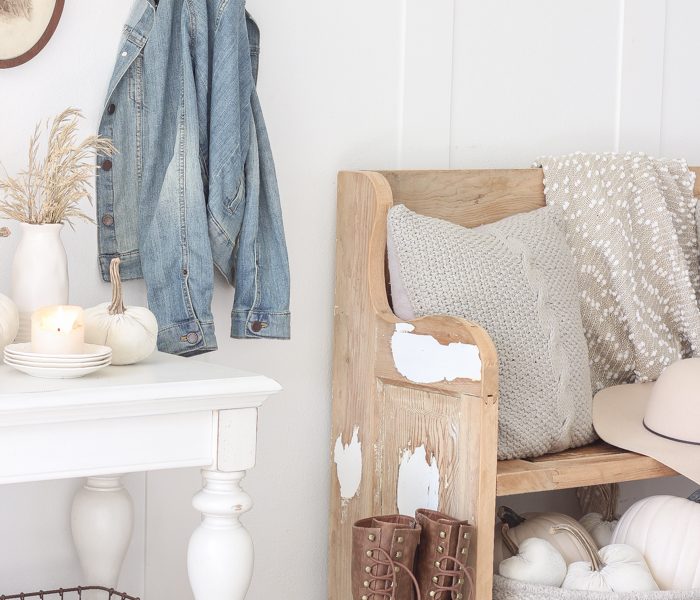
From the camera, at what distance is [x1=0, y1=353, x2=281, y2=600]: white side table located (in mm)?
1321

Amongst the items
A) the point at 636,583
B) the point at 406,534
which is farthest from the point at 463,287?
the point at 636,583

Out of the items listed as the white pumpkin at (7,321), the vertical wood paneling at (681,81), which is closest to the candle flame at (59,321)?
the white pumpkin at (7,321)

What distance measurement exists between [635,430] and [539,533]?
12.0 inches

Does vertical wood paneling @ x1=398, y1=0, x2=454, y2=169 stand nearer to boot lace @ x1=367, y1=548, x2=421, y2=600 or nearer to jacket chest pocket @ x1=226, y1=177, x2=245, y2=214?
jacket chest pocket @ x1=226, y1=177, x2=245, y2=214

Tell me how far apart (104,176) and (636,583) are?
1217 millimetres

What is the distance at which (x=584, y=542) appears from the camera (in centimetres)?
195

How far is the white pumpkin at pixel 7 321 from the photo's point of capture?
1.52 meters

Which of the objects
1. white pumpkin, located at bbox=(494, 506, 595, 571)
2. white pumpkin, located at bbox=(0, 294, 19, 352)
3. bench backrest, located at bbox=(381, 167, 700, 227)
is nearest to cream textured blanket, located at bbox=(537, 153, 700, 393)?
bench backrest, located at bbox=(381, 167, 700, 227)

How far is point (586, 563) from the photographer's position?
1.86m

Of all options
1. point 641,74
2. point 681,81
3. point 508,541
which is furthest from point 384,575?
point 681,81

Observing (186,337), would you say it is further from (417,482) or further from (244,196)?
(417,482)

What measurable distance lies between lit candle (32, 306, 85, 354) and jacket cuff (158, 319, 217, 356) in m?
0.40

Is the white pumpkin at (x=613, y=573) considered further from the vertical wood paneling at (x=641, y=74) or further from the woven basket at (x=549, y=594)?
the vertical wood paneling at (x=641, y=74)

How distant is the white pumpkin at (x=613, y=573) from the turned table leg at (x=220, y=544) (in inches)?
25.5
